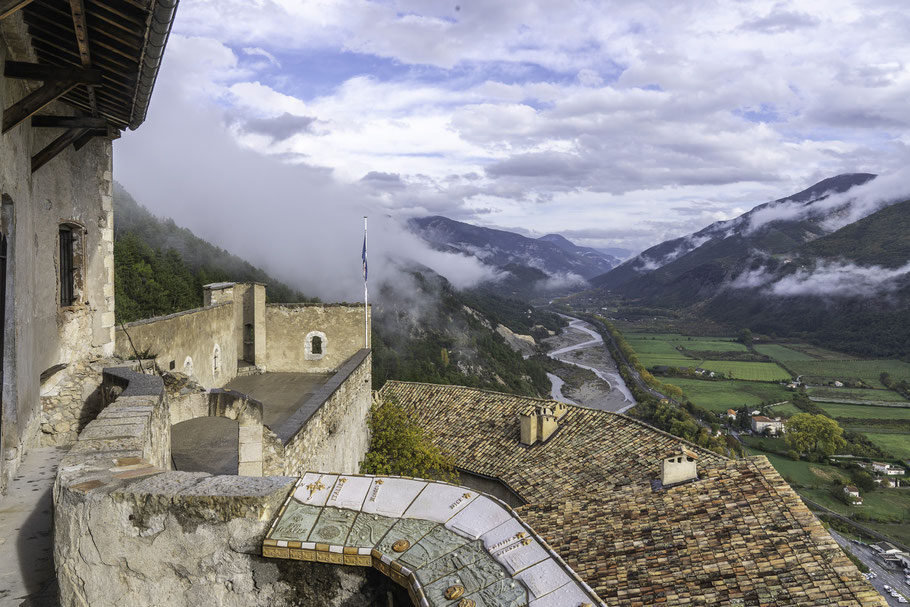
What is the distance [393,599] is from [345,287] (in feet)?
226

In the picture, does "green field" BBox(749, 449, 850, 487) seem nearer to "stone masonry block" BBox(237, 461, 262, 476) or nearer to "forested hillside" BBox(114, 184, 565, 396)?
"forested hillside" BBox(114, 184, 565, 396)

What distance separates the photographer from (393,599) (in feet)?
9.43

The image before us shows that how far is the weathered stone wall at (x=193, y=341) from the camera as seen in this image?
1084cm

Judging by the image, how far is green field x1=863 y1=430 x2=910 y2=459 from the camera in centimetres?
7150

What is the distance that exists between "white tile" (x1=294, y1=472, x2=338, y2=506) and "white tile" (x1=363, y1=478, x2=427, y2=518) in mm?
221

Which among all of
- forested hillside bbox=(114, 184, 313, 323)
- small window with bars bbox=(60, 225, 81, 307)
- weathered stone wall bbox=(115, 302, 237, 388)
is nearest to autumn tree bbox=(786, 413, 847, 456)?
forested hillside bbox=(114, 184, 313, 323)

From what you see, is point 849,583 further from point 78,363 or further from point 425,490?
point 78,363

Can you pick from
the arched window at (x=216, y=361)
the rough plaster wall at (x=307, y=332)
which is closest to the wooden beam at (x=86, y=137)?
the arched window at (x=216, y=361)

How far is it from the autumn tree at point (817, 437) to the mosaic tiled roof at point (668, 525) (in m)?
62.2

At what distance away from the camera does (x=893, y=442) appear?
7494 cm

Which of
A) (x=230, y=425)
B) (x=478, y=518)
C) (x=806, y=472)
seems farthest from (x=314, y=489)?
(x=806, y=472)

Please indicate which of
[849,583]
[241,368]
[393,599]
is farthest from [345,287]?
[393,599]

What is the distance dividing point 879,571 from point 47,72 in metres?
59.2

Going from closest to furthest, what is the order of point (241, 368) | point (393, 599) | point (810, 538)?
1. point (393, 599)
2. point (810, 538)
3. point (241, 368)
